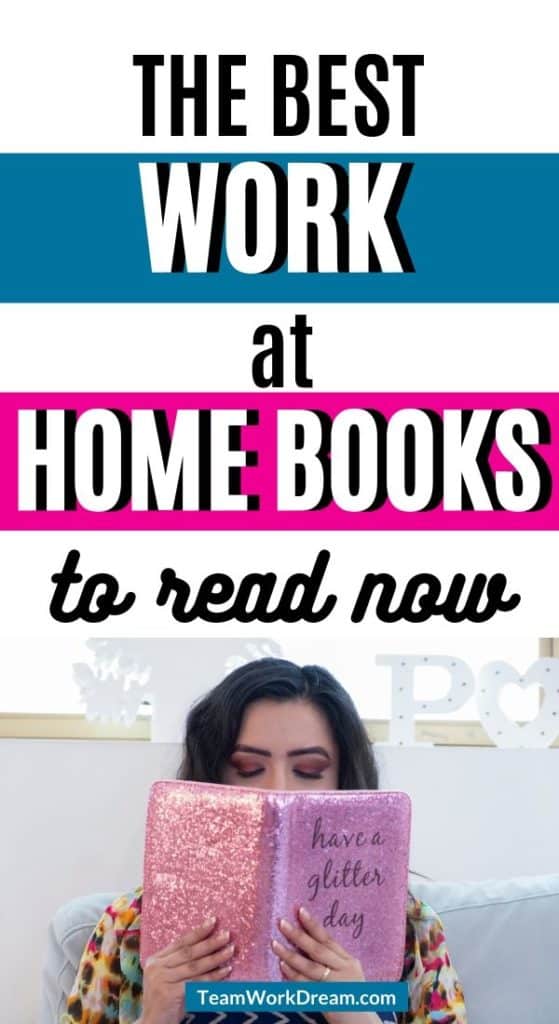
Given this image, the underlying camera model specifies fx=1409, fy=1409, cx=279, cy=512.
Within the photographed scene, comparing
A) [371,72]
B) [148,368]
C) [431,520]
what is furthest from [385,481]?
[371,72]

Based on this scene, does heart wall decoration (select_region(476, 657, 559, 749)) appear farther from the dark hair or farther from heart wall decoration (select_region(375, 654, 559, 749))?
the dark hair

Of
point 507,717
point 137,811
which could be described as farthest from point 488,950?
point 137,811

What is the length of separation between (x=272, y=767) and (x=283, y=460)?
665 mm

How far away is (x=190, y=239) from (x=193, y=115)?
0.18 meters

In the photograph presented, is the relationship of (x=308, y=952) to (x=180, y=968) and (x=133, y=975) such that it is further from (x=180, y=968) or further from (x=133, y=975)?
(x=133, y=975)

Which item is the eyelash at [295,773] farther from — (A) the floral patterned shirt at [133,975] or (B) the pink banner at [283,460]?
(B) the pink banner at [283,460]

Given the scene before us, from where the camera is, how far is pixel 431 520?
2.06 m

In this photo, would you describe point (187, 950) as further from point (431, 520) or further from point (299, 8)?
point (299, 8)

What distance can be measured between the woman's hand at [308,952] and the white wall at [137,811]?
0.76 meters

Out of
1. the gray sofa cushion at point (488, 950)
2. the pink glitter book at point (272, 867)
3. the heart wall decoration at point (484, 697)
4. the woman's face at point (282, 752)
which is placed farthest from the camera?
the heart wall decoration at point (484, 697)

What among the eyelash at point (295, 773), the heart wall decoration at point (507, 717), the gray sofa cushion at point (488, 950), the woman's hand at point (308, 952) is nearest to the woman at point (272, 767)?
the eyelash at point (295, 773)

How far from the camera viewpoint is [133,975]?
152 cm

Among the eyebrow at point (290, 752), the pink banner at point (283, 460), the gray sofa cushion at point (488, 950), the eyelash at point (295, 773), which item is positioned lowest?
the gray sofa cushion at point (488, 950)

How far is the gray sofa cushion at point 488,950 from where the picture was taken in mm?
1654
